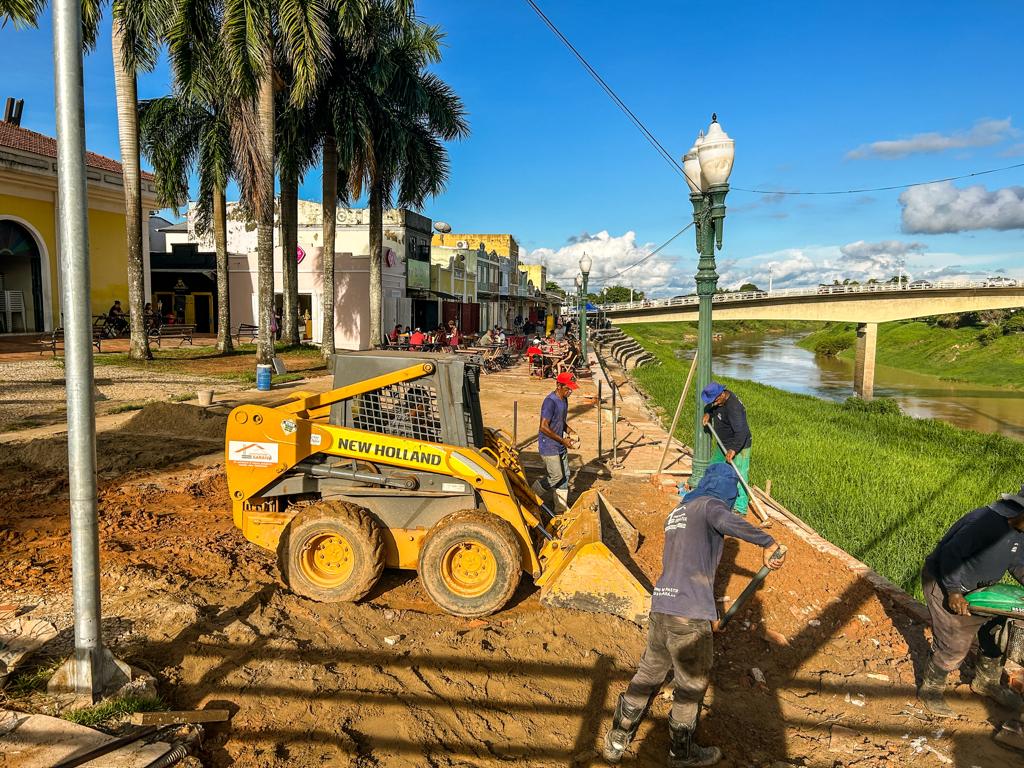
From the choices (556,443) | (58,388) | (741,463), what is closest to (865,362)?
A: (741,463)

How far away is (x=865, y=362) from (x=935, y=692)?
128 ft

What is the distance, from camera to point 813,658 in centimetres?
496

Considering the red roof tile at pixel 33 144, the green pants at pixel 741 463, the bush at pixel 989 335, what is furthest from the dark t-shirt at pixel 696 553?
the bush at pixel 989 335

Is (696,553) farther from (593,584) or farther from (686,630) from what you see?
(593,584)

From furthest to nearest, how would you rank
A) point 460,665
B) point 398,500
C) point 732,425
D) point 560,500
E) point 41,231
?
point 41,231 < point 560,500 < point 732,425 < point 398,500 < point 460,665

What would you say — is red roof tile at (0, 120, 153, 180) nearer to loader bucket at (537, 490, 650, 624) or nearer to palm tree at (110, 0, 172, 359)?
palm tree at (110, 0, 172, 359)

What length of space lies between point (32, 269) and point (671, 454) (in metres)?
24.3

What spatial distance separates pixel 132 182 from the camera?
1775 centimetres

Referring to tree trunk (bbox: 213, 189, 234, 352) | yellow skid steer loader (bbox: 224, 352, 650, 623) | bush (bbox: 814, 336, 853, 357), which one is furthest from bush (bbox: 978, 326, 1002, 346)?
yellow skid steer loader (bbox: 224, 352, 650, 623)

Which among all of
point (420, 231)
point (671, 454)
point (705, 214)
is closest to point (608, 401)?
point (671, 454)

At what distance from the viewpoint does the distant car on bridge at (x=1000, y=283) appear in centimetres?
4033

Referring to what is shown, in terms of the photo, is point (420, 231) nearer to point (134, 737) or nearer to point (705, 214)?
point (705, 214)

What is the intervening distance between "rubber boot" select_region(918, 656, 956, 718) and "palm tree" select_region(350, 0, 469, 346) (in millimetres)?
19573

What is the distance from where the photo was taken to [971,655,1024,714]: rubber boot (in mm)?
4348
